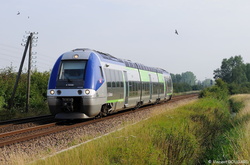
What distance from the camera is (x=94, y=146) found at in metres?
8.18

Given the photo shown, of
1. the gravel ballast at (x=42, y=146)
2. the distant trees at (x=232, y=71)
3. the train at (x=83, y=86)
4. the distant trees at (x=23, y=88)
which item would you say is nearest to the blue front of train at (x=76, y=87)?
the train at (x=83, y=86)

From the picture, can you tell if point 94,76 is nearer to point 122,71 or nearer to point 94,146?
point 122,71

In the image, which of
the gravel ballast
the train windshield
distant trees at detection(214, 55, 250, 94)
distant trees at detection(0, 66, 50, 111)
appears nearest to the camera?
the gravel ballast

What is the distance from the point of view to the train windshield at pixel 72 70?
47.0 ft

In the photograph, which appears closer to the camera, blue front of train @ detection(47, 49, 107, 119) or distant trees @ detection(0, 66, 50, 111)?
blue front of train @ detection(47, 49, 107, 119)

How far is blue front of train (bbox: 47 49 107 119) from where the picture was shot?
543 inches

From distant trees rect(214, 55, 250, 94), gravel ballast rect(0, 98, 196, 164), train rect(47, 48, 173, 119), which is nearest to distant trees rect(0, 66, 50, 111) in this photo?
train rect(47, 48, 173, 119)

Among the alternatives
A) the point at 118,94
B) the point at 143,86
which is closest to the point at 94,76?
the point at 118,94

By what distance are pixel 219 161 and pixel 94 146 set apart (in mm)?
3164

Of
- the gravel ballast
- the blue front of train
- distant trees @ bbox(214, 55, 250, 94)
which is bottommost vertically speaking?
the gravel ballast

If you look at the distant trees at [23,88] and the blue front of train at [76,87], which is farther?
the distant trees at [23,88]

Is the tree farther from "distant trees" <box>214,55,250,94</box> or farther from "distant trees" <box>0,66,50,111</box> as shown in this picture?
"distant trees" <box>0,66,50,111</box>

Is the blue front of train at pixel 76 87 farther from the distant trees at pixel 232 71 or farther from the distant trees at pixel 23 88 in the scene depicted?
the distant trees at pixel 232 71

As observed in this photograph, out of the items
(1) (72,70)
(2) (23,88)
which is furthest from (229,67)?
(1) (72,70)
